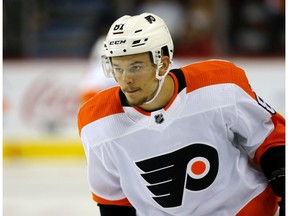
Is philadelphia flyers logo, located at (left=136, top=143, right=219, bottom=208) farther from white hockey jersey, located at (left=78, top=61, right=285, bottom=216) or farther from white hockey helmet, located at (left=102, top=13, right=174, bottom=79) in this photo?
white hockey helmet, located at (left=102, top=13, right=174, bottom=79)

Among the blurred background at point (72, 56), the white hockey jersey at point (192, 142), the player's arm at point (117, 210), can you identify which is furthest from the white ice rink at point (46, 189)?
the white hockey jersey at point (192, 142)

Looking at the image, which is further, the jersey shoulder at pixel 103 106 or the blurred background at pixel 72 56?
the blurred background at pixel 72 56

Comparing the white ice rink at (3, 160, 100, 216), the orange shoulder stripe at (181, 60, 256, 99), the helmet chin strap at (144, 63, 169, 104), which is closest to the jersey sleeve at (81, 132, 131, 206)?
the helmet chin strap at (144, 63, 169, 104)

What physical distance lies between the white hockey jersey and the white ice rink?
2015 millimetres

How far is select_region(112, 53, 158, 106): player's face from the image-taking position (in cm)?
208

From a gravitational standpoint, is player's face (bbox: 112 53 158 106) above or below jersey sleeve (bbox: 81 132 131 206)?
above

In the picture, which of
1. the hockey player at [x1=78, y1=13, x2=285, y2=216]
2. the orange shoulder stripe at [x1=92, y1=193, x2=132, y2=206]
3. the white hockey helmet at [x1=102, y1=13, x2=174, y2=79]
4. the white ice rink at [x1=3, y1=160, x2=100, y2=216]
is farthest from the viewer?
the white ice rink at [x1=3, y1=160, x2=100, y2=216]

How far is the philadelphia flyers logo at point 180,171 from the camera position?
7.31 ft

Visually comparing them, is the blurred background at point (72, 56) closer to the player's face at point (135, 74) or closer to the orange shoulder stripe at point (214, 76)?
the orange shoulder stripe at point (214, 76)

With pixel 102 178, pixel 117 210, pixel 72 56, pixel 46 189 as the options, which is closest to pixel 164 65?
pixel 102 178

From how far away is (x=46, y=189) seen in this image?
524 cm

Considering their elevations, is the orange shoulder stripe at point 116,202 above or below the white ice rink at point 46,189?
above

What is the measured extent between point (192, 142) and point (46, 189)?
3.16 metres

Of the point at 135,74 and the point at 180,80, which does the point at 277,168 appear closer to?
the point at 180,80
